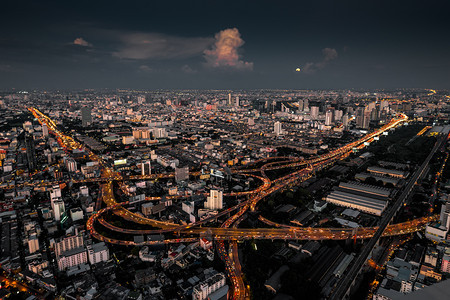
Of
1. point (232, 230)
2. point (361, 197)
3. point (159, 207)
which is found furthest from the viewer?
point (361, 197)

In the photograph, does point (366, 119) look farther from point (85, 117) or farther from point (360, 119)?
point (85, 117)

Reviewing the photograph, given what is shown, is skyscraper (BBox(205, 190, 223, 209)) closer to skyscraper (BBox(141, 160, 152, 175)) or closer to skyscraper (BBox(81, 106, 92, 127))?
skyscraper (BBox(141, 160, 152, 175))

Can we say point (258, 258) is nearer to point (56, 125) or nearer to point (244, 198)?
point (244, 198)

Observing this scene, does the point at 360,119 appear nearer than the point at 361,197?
No

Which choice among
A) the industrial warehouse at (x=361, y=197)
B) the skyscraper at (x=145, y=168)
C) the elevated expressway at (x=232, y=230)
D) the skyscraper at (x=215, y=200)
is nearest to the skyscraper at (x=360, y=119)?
the industrial warehouse at (x=361, y=197)

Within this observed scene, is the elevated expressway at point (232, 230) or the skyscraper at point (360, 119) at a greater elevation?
the skyscraper at point (360, 119)

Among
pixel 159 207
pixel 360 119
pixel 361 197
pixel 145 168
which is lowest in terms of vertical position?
pixel 159 207

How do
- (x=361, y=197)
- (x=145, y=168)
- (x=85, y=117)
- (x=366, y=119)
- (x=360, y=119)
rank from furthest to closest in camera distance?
(x=360, y=119)
(x=85, y=117)
(x=366, y=119)
(x=145, y=168)
(x=361, y=197)

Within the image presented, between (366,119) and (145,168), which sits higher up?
(366,119)

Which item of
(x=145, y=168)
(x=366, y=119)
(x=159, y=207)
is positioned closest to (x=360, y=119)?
(x=366, y=119)

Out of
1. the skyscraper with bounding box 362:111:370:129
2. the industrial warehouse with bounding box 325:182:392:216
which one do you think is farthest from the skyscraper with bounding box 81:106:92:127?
the skyscraper with bounding box 362:111:370:129

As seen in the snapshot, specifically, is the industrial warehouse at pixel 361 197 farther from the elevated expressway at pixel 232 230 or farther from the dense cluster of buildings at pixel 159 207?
the elevated expressway at pixel 232 230

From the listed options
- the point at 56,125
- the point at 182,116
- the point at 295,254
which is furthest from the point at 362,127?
the point at 56,125
